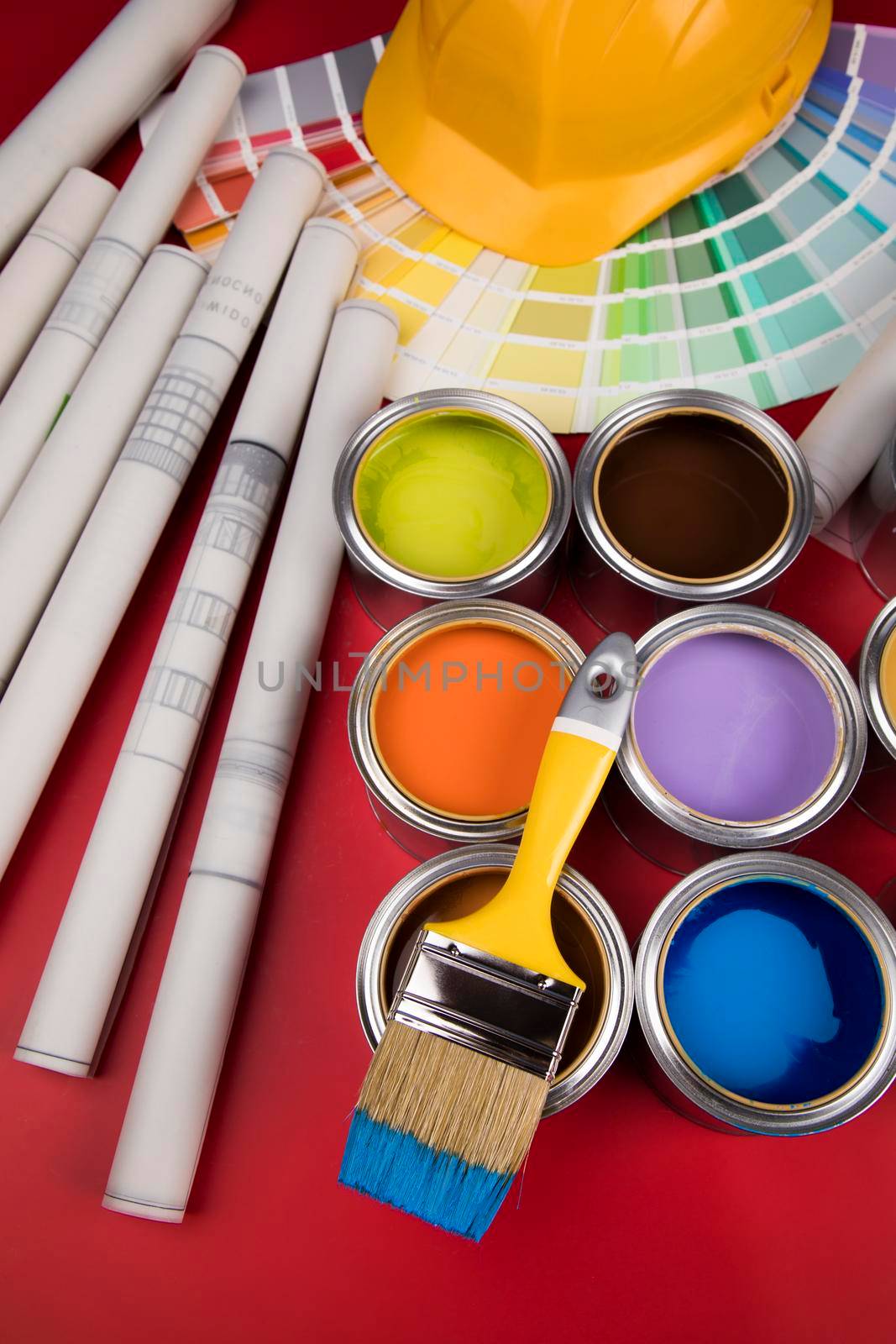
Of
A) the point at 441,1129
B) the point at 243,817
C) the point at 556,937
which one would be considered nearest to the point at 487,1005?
the point at 441,1129

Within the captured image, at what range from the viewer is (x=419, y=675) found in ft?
5.85

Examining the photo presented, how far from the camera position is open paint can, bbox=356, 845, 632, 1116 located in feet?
4.95

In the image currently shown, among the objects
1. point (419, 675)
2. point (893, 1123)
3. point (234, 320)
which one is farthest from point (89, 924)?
point (893, 1123)

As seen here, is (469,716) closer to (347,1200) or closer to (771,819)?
(771,819)

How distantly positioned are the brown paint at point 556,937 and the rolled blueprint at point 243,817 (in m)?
0.29

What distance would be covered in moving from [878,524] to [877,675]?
386 millimetres

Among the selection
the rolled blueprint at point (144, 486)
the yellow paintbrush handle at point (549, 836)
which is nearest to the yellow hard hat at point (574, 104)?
the rolled blueprint at point (144, 486)

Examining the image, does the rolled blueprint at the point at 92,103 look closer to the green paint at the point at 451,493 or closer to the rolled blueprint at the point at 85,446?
the rolled blueprint at the point at 85,446

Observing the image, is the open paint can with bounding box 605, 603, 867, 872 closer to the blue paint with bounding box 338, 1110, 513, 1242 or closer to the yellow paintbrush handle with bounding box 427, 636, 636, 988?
the yellow paintbrush handle with bounding box 427, 636, 636, 988

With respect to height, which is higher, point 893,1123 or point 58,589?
point 58,589

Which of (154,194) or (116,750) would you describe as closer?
(116,750)

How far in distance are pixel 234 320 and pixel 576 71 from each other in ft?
2.66

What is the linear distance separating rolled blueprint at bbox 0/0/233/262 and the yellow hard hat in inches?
19.2

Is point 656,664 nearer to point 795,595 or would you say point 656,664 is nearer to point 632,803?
point 632,803
